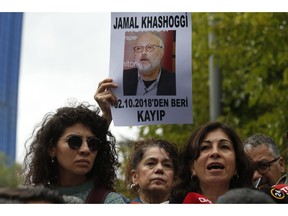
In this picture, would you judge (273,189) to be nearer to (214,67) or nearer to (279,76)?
(279,76)

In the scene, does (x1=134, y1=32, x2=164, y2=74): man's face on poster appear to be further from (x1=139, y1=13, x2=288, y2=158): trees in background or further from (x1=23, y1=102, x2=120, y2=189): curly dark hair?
(x1=139, y1=13, x2=288, y2=158): trees in background

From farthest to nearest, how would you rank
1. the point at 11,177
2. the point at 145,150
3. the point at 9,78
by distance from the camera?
the point at 9,78, the point at 11,177, the point at 145,150

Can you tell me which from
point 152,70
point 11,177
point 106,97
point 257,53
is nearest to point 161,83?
point 152,70

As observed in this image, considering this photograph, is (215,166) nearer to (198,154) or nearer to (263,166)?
(198,154)

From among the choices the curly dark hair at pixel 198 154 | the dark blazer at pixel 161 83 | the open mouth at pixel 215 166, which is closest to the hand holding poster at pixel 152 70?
the dark blazer at pixel 161 83

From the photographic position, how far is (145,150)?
489cm

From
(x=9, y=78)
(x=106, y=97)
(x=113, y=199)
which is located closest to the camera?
(x=113, y=199)

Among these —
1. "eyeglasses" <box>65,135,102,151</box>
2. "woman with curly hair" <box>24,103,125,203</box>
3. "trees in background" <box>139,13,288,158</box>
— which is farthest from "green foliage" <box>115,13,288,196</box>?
"eyeglasses" <box>65,135,102,151</box>

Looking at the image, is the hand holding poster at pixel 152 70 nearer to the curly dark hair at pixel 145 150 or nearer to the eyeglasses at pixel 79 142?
the curly dark hair at pixel 145 150

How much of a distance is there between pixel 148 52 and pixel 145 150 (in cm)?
65

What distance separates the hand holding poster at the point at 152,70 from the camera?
4645 mm
